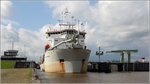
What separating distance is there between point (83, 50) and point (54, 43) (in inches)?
284

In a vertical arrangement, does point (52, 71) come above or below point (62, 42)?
below

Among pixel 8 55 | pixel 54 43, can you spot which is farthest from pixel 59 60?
pixel 8 55

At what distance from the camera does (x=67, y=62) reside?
5331cm

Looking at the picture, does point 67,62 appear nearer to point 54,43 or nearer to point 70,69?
point 70,69

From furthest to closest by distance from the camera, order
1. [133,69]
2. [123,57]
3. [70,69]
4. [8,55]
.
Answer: [8,55] < [123,57] < [133,69] < [70,69]

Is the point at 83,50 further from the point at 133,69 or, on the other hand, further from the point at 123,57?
the point at 123,57

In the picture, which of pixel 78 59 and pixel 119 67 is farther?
pixel 119 67

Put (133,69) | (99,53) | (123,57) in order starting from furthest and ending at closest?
1. (123,57)
2. (133,69)
3. (99,53)

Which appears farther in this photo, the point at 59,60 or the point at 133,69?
the point at 133,69

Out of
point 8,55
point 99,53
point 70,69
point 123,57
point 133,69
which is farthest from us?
point 8,55

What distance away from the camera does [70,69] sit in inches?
2074

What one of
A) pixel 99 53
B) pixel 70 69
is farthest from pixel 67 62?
pixel 99 53

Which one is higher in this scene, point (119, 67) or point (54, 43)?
point (54, 43)

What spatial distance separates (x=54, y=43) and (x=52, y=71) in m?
5.56
